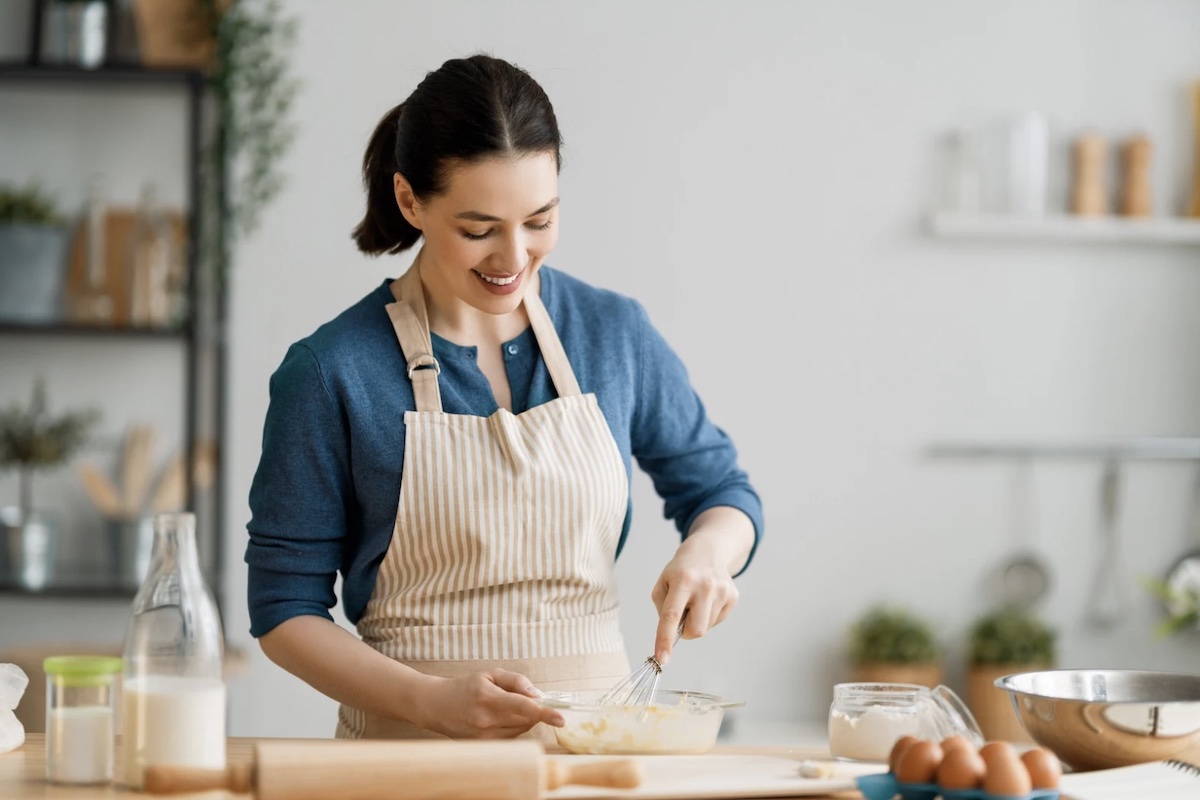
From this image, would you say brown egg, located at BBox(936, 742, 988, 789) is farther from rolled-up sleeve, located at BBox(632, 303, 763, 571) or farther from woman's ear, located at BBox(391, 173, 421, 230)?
woman's ear, located at BBox(391, 173, 421, 230)

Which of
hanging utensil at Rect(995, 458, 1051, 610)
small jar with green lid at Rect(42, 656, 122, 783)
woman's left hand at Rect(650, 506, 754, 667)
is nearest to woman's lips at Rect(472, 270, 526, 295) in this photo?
woman's left hand at Rect(650, 506, 754, 667)

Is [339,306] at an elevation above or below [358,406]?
above

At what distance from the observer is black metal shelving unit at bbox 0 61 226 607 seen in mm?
3133

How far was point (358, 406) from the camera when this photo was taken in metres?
1.56

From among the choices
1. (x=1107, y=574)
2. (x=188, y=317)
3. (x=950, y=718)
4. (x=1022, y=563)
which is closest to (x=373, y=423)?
(x=950, y=718)

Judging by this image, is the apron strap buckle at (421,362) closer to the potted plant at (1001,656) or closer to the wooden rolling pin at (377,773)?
the wooden rolling pin at (377,773)

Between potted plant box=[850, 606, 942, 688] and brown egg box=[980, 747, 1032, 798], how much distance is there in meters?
2.18

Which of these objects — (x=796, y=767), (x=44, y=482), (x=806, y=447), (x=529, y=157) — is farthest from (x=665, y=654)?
(x=44, y=482)

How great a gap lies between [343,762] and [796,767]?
42 cm

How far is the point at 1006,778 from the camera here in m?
1.05

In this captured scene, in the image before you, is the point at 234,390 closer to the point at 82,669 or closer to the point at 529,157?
the point at 529,157

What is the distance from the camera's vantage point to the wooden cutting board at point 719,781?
3.73 ft

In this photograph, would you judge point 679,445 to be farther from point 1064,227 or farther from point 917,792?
point 1064,227

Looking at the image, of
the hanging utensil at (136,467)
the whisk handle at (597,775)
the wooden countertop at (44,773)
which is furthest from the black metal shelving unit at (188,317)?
the whisk handle at (597,775)
